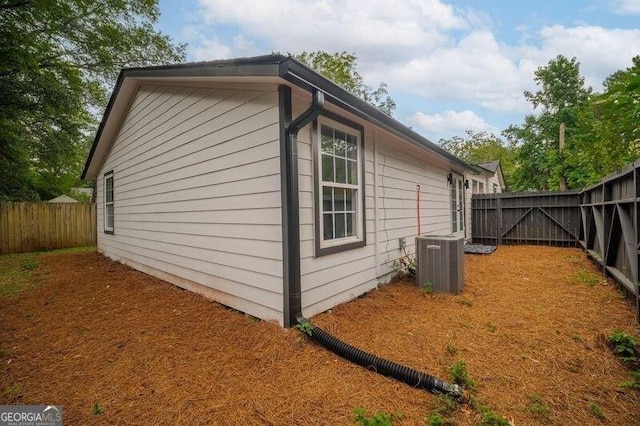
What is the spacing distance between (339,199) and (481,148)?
3205 centimetres

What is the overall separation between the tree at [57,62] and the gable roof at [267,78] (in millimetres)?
4920

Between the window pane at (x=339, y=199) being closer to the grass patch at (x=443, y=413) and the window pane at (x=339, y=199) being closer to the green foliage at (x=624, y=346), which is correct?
the grass patch at (x=443, y=413)

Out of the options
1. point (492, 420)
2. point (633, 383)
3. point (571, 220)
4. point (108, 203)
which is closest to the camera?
point (492, 420)

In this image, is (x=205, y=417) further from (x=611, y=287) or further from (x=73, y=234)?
(x=73, y=234)

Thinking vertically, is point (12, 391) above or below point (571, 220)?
below

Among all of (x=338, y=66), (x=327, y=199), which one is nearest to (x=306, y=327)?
(x=327, y=199)

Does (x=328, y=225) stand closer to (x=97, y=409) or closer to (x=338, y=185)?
(x=338, y=185)

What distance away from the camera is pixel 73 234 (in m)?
11.2

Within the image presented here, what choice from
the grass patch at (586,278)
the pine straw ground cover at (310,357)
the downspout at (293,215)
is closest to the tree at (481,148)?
the grass patch at (586,278)

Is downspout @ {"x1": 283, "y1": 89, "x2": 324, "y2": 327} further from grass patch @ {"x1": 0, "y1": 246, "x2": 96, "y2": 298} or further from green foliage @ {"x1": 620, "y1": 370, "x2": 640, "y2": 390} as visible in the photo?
grass patch @ {"x1": 0, "y1": 246, "x2": 96, "y2": 298}

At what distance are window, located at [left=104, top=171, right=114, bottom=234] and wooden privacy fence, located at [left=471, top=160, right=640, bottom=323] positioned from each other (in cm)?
1043

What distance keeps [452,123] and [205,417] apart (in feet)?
105

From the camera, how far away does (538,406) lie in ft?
6.43

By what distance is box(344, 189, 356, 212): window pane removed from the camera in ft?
13.4
